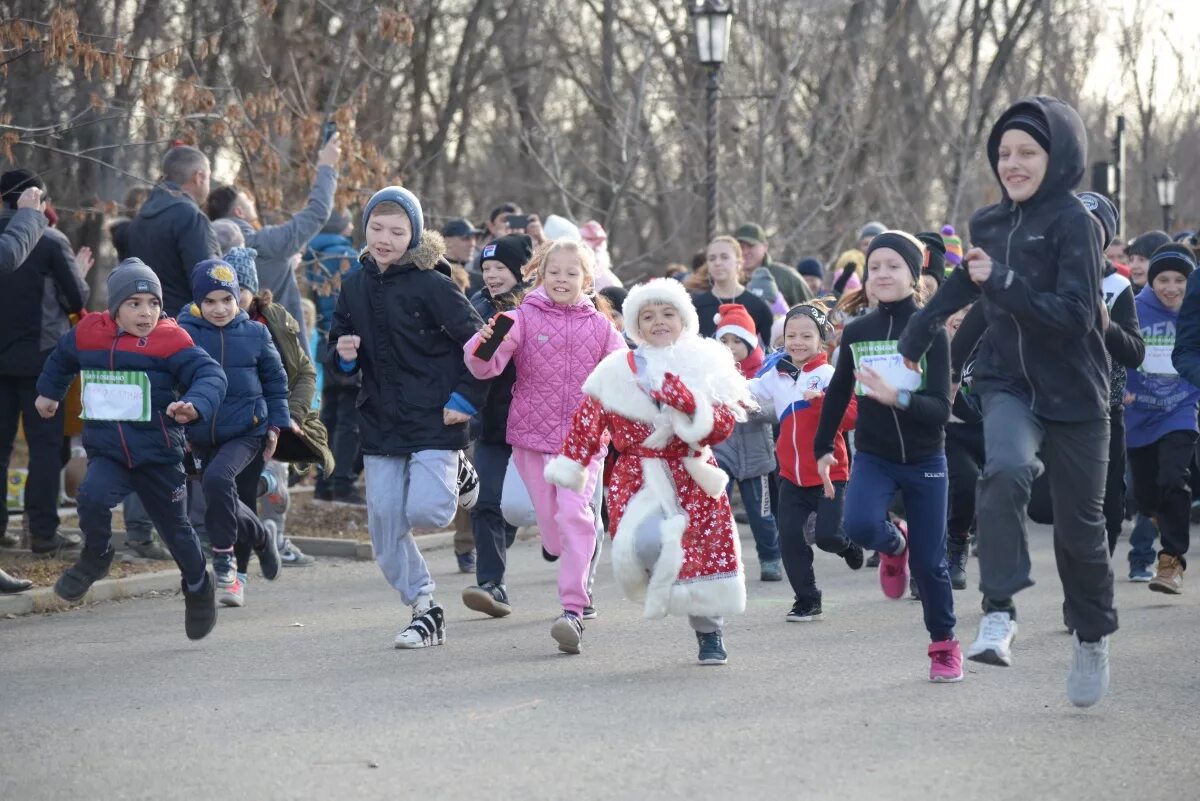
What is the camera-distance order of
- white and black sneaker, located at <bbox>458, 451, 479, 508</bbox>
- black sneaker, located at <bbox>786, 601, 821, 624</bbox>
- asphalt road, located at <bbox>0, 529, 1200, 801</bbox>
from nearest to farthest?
asphalt road, located at <bbox>0, 529, 1200, 801</bbox> < white and black sneaker, located at <bbox>458, 451, 479, 508</bbox> < black sneaker, located at <bbox>786, 601, 821, 624</bbox>

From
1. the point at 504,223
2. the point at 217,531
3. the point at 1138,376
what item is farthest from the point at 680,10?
the point at 217,531

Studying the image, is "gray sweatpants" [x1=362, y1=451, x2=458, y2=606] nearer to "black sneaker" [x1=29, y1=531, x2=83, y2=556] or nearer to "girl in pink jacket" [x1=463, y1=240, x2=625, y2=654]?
"girl in pink jacket" [x1=463, y1=240, x2=625, y2=654]

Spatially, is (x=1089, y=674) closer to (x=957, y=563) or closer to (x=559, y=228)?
(x=957, y=563)

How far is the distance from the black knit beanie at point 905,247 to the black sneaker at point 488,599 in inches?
106

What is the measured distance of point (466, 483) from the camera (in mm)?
8984

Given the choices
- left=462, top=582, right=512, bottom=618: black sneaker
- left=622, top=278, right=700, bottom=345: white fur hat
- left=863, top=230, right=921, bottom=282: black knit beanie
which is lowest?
left=462, top=582, right=512, bottom=618: black sneaker

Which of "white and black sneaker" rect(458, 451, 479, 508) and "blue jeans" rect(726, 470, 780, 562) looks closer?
"white and black sneaker" rect(458, 451, 479, 508)

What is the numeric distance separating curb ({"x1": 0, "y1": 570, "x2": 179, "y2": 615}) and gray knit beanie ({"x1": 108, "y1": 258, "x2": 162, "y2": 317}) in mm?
1729

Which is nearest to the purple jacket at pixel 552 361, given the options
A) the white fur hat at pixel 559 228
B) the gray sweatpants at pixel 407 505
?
the gray sweatpants at pixel 407 505

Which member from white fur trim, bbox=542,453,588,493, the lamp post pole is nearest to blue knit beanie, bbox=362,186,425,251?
white fur trim, bbox=542,453,588,493

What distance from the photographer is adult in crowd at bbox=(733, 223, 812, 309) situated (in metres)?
15.5

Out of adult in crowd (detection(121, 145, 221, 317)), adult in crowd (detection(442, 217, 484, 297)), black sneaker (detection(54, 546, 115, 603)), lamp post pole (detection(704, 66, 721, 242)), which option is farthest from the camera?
lamp post pole (detection(704, 66, 721, 242))

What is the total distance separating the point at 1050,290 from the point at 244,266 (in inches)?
212

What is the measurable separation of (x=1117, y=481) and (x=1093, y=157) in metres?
40.3
